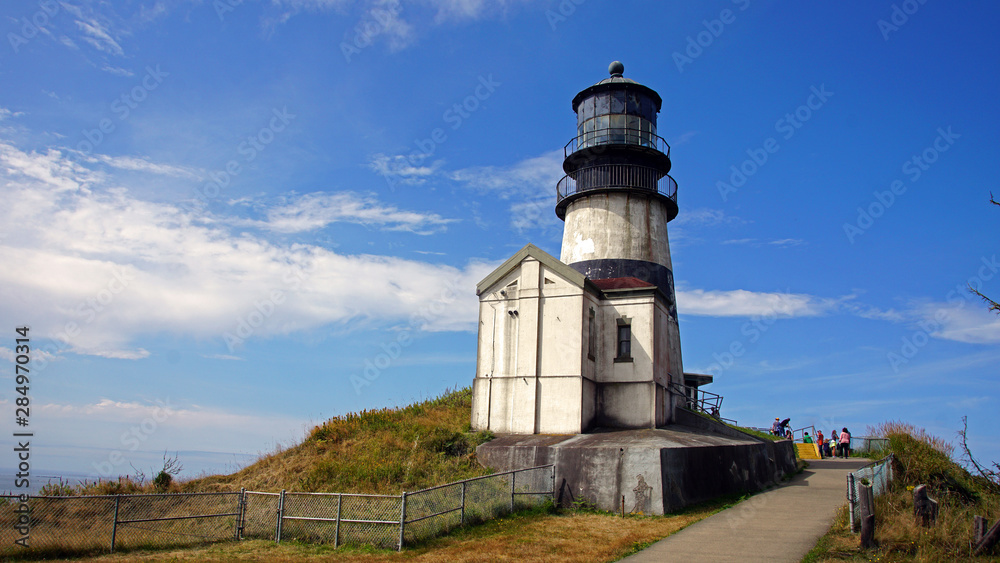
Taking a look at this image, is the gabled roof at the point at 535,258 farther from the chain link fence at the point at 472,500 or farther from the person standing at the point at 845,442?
the person standing at the point at 845,442

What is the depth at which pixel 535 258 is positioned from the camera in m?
21.6

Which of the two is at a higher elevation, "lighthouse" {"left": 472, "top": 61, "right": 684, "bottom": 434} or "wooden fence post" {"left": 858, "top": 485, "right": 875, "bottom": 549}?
"lighthouse" {"left": 472, "top": 61, "right": 684, "bottom": 434}

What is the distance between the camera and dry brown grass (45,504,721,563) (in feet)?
37.9

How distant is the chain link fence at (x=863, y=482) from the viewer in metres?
12.1

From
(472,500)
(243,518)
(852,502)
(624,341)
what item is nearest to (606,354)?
(624,341)

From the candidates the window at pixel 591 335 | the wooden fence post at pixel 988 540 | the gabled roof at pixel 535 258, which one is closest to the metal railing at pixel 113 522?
the gabled roof at pixel 535 258

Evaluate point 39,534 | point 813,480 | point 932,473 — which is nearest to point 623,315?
point 813,480

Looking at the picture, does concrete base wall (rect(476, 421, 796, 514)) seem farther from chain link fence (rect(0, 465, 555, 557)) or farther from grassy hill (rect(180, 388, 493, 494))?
chain link fence (rect(0, 465, 555, 557))

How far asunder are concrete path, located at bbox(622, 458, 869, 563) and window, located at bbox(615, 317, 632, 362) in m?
5.61

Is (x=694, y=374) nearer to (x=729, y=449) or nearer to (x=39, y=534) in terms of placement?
(x=729, y=449)

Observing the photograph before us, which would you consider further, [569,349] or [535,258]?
[535,258]

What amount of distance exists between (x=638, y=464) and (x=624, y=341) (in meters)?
6.13

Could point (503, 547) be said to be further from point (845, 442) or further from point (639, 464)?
point (845, 442)

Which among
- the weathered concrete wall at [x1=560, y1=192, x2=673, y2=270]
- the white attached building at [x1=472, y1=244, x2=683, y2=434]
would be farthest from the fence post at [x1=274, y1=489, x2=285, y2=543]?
the weathered concrete wall at [x1=560, y1=192, x2=673, y2=270]
